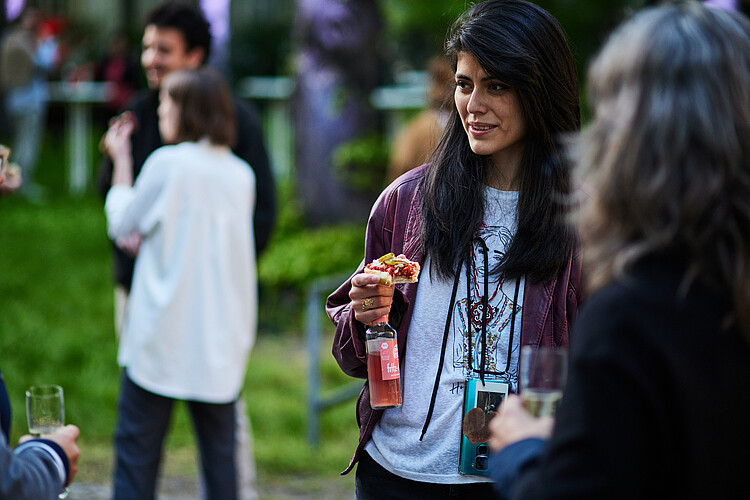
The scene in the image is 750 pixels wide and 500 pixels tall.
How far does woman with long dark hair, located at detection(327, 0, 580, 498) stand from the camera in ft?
7.98

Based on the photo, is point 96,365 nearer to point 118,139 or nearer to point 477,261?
point 118,139

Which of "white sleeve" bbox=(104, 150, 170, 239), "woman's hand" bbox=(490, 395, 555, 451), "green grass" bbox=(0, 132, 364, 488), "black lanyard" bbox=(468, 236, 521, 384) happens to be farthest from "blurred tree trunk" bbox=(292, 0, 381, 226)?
"woman's hand" bbox=(490, 395, 555, 451)

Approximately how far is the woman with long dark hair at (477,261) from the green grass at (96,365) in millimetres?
3151

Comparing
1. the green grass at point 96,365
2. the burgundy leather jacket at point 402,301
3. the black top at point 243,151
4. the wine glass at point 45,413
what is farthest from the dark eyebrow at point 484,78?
the green grass at point 96,365

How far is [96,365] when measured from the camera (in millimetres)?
7125

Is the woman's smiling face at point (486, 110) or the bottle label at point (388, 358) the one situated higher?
the woman's smiling face at point (486, 110)

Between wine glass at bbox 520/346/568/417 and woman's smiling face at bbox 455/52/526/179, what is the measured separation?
0.86m

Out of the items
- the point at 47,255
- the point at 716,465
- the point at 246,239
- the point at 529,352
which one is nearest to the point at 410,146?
the point at 246,239

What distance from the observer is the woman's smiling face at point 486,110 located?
2.52m

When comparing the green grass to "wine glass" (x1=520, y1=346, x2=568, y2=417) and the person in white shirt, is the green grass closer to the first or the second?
the person in white shirt

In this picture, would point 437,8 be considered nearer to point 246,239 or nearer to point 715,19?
point 246,239

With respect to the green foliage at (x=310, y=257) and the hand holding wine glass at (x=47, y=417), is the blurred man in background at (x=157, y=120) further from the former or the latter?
the green foliage at (x=310, y=257)

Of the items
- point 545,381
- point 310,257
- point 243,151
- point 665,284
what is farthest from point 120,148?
point 310,257

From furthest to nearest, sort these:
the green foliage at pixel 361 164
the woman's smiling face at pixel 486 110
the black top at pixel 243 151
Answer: the green foliage at pixel 361 164 < the black top at pixel 243 151 < the woman's smiling face at pixel 486 110
